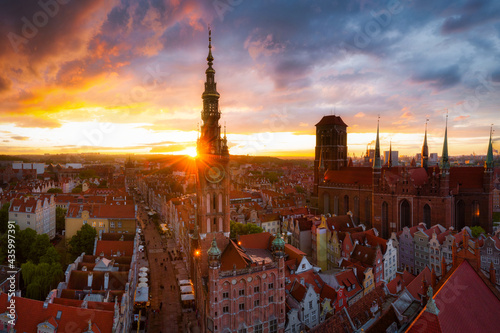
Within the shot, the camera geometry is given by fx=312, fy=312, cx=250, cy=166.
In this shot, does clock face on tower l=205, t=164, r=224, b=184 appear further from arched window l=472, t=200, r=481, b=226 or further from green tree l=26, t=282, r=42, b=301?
arched window l=472, t=200, r=481, b=226

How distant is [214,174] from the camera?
4212 centimetres

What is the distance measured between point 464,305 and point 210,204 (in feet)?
97.1

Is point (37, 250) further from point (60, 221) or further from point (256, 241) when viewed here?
point (256, 241)

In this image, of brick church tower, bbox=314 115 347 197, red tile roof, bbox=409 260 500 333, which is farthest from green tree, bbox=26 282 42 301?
brick church tower, bbox=314 115 347 197

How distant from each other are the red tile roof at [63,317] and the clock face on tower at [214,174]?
19.5m

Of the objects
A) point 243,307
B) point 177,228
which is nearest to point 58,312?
point 243,307

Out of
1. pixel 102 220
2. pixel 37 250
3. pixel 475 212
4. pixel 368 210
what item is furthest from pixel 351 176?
pixel 37 250

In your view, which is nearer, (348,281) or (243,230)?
(348,281)

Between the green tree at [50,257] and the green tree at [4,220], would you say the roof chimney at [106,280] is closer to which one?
the green tree at [50,257]

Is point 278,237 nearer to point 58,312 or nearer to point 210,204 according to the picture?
point 210,204

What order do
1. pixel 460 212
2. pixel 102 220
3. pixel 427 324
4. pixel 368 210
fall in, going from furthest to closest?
pixel 368 210 < pixel 102 220 < pixel 460 212 < pixel 427 324

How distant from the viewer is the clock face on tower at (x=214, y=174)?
41.9 metres

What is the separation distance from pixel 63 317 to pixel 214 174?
2236cm

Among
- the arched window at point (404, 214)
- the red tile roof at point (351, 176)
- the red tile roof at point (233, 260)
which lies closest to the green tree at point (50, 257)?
the red tile roof at point (233, 260)
